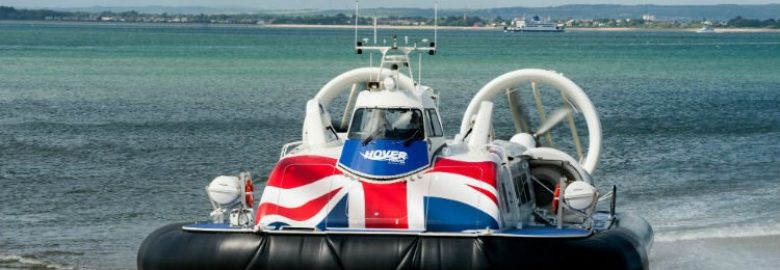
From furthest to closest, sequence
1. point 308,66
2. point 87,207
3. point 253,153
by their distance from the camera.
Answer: point 308,66, point 253,153, point 87,207

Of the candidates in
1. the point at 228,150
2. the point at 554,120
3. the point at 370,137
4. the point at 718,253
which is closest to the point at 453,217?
the point at 370,137

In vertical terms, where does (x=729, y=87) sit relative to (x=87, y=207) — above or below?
below

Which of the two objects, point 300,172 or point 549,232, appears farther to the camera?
point 300,172

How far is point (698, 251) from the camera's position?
1612 centimetres

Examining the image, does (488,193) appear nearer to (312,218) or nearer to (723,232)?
(312,218)

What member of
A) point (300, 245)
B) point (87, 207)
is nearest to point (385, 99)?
point (300, 245)

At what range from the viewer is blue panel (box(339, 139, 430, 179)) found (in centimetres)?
1191

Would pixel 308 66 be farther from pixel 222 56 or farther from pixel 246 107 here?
pixel 246 107

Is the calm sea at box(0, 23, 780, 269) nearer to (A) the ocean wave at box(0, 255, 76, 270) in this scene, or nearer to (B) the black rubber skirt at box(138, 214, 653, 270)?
(A) the ocean wave at box(0, 255, 76, 270)

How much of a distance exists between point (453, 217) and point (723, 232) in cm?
648

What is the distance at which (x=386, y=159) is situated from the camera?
12.0m

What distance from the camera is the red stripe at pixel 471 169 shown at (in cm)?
1198

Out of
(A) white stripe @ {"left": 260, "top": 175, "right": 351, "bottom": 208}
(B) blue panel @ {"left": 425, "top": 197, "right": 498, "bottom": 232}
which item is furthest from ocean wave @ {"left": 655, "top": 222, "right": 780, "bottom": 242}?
(A) white stripe @ {"left": 260, "top": 175, "right": 351, "bottom": 208}

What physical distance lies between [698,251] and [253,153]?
1088 centimetres
